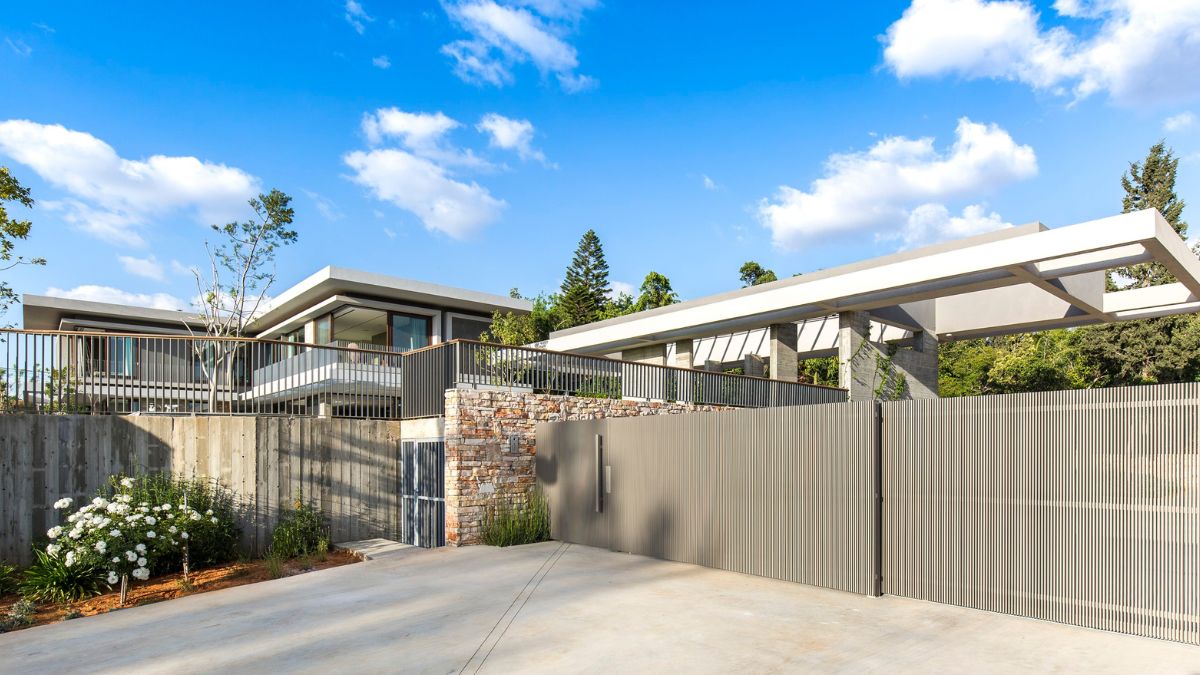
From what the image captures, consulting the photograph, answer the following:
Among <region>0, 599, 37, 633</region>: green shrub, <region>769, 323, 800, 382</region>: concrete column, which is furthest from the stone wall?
<region>769, 323, 800, 382</region>: concrete column

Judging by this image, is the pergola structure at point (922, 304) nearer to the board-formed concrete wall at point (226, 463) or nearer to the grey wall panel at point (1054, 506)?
the grey wall panel at point (1054, 506)

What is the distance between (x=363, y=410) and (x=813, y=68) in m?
13.2

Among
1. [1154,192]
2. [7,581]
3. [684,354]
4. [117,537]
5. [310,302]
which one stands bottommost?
[7,581]

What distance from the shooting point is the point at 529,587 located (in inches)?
324

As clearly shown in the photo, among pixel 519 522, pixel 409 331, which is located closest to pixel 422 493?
pixel 519 522

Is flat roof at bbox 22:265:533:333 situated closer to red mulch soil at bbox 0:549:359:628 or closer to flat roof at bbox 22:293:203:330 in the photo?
flat roof at bbox 22:293:203:330

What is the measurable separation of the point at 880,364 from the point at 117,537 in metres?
16.2

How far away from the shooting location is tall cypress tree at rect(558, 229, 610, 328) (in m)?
42.3

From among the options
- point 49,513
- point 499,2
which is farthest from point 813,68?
point 49,513

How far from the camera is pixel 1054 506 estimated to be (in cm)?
614

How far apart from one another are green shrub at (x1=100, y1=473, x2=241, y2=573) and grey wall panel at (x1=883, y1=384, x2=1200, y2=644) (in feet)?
31.3

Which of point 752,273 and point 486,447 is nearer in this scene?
point 486,447

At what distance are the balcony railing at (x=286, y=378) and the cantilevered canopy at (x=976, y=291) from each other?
2.27 m

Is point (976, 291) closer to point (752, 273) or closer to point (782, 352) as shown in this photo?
point (782, 352)
